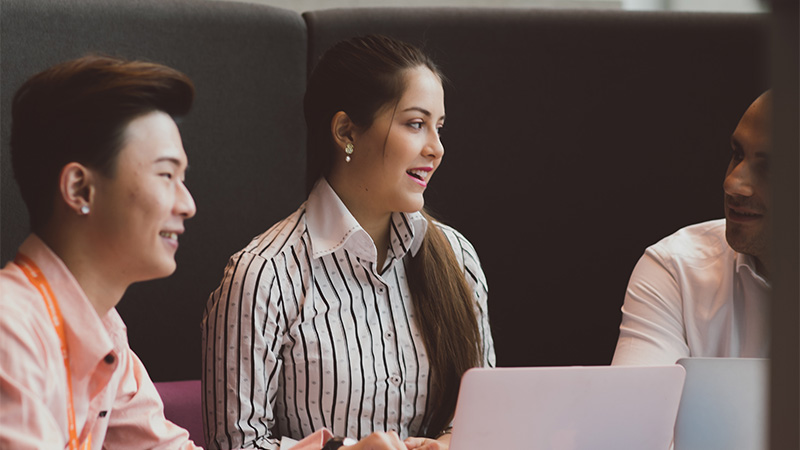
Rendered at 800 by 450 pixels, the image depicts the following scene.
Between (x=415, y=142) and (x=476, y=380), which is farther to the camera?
(x=415, y=142)

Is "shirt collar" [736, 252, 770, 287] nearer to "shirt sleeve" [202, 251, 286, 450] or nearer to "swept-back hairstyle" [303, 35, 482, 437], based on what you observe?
"swept-back hairstyle" [303, 35, 482, 437]

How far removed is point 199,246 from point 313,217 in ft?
1.78

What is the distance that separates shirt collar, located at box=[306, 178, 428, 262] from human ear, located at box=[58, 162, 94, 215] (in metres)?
0.64

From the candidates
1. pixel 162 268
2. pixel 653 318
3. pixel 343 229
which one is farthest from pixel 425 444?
pixel 162 268

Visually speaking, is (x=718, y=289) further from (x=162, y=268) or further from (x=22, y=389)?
(x=22, y=389)

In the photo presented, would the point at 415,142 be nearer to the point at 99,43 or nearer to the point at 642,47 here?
the point at 99,43

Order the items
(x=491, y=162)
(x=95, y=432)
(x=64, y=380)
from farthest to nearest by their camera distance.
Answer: (x=491, y=162), (x=95, y=432), (x=64, y=380)

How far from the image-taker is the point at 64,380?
907mm

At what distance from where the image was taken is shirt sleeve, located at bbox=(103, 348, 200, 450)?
43.6 inches

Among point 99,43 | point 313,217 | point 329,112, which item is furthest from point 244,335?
point 99,43

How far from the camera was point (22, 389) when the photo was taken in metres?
0.84

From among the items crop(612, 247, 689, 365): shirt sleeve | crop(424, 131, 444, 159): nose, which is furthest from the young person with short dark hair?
crop(612, 247, 689, 365): shirt sleeve

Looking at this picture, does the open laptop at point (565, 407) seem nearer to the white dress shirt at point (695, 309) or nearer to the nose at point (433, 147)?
the white dress shirt at point (695, 309)

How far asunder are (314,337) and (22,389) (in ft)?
2.36
